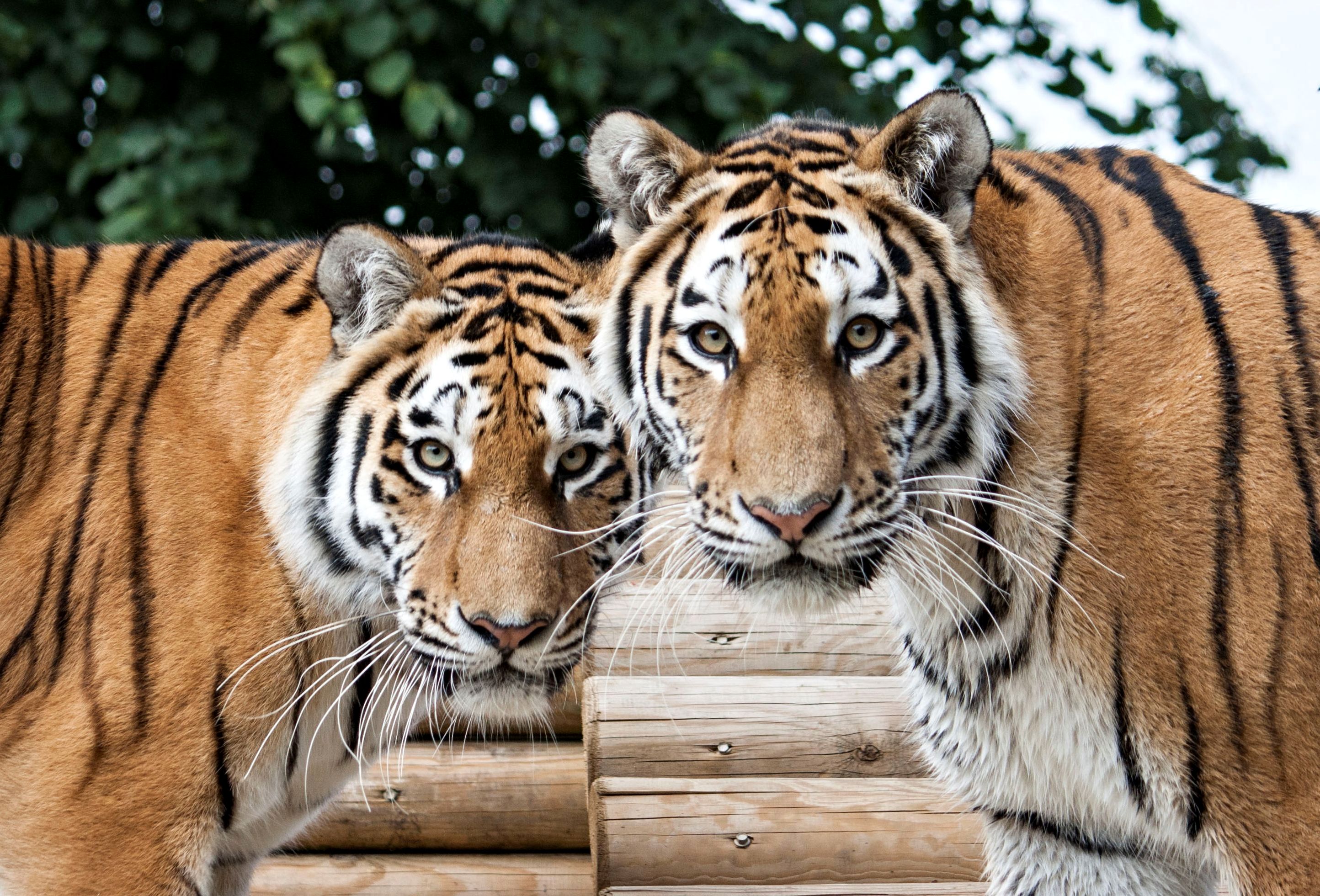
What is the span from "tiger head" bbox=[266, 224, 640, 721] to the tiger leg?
0.93 meters

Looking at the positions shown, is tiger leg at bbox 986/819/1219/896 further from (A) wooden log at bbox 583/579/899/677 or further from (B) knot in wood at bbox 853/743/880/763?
(A) wooden log at bbox 583/579/899/677

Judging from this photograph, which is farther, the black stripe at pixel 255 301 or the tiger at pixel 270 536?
the black stripe at pixel 255 301

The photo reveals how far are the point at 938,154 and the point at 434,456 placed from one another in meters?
0.96

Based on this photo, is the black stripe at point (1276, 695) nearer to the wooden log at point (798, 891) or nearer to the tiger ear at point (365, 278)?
the wooden log at point (798, 891)

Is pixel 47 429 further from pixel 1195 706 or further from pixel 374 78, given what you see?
pixel 374 78

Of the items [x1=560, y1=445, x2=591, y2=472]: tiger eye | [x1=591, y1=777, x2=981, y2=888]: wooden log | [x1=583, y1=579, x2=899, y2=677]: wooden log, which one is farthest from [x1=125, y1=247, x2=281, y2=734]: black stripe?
[x1=583, y1=579, x2=899, y2=677]: wooden log

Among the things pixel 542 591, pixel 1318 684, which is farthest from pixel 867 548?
pixel 1318 684

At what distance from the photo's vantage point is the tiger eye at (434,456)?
2.29 meters

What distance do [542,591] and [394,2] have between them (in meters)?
3.34

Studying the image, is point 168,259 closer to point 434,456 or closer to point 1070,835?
point 434,456

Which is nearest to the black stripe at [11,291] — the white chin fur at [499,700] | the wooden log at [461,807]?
the white chin fur at [499,700]

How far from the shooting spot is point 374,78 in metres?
4.72

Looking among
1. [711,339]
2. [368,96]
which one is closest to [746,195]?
[711,339]

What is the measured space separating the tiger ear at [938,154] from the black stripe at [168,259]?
4.45 feet
